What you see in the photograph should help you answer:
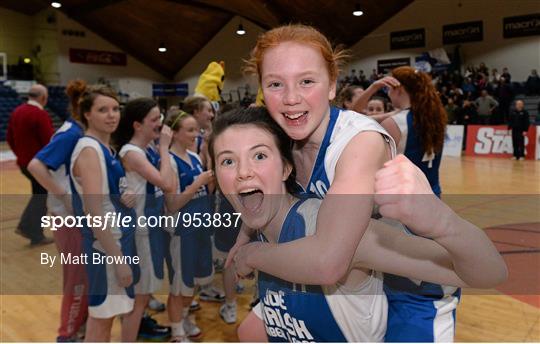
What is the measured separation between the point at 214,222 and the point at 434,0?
19011 mm

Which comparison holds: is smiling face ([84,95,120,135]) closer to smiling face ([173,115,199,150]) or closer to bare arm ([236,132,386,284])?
smiling face ([173,115,199,150])

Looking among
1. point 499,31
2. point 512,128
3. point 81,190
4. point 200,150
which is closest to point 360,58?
point 499,31

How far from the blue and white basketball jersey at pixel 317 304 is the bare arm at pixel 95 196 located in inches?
27.2

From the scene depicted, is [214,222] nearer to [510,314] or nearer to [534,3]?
[510,314]

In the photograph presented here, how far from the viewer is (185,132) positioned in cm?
286

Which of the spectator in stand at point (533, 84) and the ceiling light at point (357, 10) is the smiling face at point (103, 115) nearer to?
the spectator in stand at point (533, 84)

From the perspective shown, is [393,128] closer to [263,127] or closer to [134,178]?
[134,178]

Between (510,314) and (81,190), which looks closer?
(81,190)

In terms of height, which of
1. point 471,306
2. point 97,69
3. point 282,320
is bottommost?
point 471,306

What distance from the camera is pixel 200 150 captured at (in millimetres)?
3611

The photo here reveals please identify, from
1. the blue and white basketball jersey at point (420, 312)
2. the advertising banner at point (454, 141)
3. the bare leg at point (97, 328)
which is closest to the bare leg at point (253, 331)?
the blue and white basketball jersey at point (420, 312)

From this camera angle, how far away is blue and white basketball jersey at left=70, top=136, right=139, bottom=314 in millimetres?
1604

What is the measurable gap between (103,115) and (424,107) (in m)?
1.77

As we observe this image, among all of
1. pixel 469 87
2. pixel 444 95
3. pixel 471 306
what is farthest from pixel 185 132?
pixel 469 87
